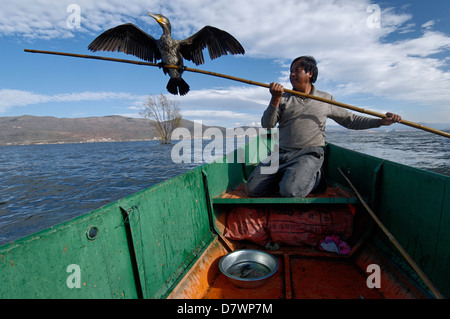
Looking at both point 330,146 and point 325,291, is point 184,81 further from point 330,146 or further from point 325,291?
point 325,291

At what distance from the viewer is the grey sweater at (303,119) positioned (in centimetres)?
318

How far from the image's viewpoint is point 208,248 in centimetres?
260

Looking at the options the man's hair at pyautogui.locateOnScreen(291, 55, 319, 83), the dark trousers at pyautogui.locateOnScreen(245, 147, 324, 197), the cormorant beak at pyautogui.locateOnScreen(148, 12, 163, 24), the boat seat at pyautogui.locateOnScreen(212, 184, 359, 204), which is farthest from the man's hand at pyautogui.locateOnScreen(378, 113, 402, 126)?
the cormorant beak at pyautogui.locateOnScreen(148, 12, 163, 24)

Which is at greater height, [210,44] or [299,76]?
[210,44]

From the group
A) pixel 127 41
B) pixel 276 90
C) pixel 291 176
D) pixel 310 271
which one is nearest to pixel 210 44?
pixel 127 41

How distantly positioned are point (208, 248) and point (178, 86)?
2.98 meters

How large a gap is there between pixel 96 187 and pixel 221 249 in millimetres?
10659

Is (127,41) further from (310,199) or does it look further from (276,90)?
(310,199)

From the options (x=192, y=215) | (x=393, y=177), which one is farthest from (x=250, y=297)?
(x=393, y=177)

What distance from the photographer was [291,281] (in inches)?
87.0

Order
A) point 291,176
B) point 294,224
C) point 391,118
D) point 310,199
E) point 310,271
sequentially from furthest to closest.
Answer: point 391,118
point 291,176
point 294,224
point 310,199
point 310,271

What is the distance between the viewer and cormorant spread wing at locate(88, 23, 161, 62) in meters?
3.78

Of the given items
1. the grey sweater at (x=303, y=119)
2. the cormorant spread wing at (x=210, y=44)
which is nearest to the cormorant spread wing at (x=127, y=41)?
the cormorant spread wing at (x=210, y=44)

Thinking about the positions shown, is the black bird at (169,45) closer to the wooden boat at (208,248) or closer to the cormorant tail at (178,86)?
the cormorant tail at (178,86)
